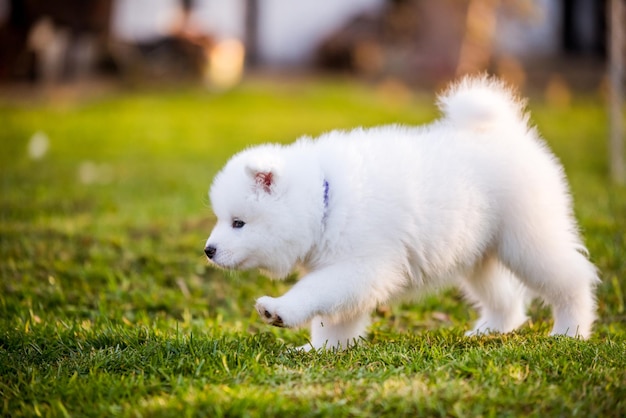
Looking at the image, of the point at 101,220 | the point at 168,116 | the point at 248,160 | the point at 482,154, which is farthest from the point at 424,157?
the point at 168,116

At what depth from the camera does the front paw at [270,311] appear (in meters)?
3.08

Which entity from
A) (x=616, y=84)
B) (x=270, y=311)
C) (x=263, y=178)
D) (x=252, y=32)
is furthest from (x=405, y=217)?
(x=252, y=32)

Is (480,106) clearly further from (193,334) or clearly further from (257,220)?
(193,334)

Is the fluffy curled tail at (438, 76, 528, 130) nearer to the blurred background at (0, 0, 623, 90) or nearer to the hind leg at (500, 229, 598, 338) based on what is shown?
the hind leg at (500, 229, 598, 338)

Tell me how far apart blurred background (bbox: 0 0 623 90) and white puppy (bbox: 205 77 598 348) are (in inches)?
410

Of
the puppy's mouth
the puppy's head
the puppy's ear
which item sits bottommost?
the puppy's mouth

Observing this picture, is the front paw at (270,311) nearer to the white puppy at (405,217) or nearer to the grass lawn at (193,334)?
the white puppy at (405,217)

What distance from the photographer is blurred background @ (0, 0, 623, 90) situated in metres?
14.1

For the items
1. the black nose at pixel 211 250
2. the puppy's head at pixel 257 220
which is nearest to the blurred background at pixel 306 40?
the puppy's head at pixel 257 220

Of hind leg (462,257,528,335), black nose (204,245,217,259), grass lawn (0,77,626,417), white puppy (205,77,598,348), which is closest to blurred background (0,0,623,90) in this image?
grass lawn (0,77,626,417)

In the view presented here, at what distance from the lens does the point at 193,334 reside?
360 centimetres

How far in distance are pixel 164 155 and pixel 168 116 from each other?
221 cm

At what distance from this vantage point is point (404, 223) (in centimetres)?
337

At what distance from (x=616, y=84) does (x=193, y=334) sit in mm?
6256
